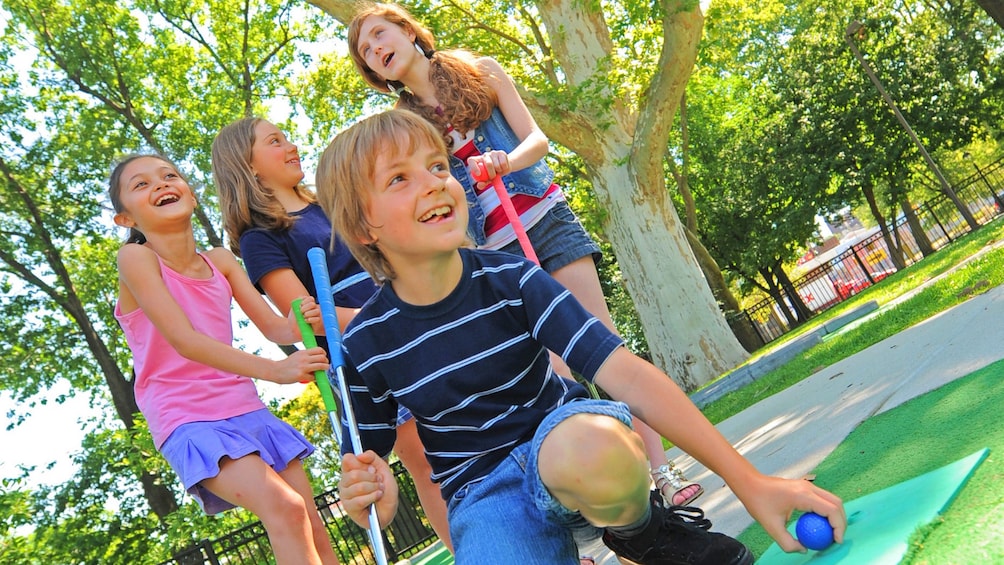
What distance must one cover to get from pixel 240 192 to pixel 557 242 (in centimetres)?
133

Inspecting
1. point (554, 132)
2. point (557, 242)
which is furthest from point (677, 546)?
point (554, 132)

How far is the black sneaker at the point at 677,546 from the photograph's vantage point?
193cm

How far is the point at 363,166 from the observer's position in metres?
2.20

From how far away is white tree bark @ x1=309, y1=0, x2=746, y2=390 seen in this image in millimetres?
12172

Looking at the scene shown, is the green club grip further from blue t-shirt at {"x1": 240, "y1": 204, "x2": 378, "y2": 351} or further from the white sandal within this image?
the white sandal

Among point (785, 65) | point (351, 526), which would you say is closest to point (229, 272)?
point (351, 526)

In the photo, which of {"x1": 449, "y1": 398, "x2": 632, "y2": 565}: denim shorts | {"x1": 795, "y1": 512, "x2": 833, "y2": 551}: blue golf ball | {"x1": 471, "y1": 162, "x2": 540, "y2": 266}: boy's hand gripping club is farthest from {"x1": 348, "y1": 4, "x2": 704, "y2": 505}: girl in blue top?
{"x1": 795, "y1": 512, "x2": 833, "y2": 551}: blue golf ball

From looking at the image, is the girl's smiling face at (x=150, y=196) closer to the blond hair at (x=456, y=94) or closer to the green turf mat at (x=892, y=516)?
the blond hair at (x=456, y=94)

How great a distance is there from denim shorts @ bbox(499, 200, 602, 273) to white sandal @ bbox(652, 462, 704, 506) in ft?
2.84

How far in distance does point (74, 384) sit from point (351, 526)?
10.0 metres

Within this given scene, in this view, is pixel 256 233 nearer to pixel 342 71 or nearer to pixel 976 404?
pixel 976 404

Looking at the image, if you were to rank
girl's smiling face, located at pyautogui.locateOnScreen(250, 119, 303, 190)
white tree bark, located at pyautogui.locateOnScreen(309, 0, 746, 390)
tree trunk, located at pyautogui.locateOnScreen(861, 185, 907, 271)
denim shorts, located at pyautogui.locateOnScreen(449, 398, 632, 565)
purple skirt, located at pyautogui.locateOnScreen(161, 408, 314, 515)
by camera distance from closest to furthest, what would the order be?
denim shorts, located at pyautogui.locateOnScreen(449, 398, 632, 565)
purple skirt, located at pyautogui.locateOnScreen(161, 408, 314, 515)
girl's smiling face, located at pyautogui.locateOnScreen(250, 119, 303, 190)
white tree bark, located at pyautogui.locateOnScreen(309, 0, 746, 390)
tree trunk, located at pyautogui.locateOnScreen(861, 185, 907, 271)

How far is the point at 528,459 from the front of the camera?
1831 mm

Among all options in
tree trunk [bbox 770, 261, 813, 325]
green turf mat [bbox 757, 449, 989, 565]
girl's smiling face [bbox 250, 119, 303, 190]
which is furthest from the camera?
tree trunk [bbox 770, 261, 813, 325]
